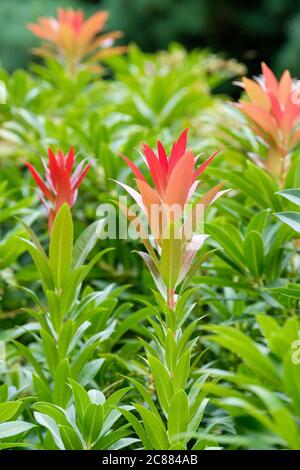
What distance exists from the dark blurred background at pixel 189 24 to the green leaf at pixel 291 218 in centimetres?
568

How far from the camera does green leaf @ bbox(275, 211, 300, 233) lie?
1049 millimetres

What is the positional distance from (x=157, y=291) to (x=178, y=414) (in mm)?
486

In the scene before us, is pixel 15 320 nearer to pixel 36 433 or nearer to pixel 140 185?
pixel 36 433

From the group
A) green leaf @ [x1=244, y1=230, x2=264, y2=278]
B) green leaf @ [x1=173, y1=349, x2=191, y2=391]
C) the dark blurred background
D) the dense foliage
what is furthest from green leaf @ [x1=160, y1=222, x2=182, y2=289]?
the dark blurred background

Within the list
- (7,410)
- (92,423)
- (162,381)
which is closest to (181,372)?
(162,381)

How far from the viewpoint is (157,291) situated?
4.73ft

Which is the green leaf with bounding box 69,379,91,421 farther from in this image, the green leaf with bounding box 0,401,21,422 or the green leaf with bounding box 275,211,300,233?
the green leaf with bounding box 275,211,300,233

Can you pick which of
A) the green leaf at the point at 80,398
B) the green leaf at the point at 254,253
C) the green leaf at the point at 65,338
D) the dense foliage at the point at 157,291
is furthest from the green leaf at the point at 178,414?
the green leaf at the point at 254,253

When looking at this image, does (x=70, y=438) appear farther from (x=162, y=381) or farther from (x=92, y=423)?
(x=162, y=381)

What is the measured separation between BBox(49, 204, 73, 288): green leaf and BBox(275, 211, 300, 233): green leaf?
1.11 ft

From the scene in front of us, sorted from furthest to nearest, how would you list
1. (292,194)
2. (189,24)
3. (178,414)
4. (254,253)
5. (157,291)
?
1. (189,24)
2. (157,291)
3. (254,253)
4. (292,194)
5. (178,414)

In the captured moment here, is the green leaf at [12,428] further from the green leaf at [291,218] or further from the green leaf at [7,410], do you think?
the green leaf at [291,218]

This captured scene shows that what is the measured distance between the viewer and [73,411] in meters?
1.10
